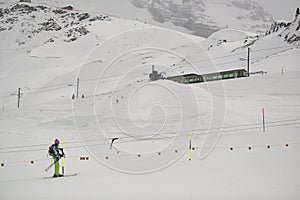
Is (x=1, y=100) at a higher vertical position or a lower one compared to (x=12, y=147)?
higher

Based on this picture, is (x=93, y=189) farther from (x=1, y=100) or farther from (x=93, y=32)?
(x=93, y=32)

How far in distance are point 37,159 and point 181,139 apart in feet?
7.65

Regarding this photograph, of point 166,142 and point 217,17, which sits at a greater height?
point 217,17

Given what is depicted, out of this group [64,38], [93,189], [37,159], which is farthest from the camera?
[64,38]

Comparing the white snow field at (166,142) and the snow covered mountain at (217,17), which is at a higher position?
the snow covered mountain at (217,17)

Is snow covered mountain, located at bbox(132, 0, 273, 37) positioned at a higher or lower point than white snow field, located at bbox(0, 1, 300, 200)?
higher

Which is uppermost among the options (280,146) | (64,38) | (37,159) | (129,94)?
(64,38)

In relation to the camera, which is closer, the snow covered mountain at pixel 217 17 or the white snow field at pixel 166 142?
the white snow field at pixel 166 142

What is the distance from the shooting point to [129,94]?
30.9ft

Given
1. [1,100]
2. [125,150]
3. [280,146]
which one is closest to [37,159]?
[125,150]

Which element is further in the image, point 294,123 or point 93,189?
point 294,123

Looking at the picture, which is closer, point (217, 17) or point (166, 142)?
point (166, 142)

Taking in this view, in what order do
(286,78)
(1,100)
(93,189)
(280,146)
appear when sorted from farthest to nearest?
(1,100) → (286,78) → (280,146) → (93,189)

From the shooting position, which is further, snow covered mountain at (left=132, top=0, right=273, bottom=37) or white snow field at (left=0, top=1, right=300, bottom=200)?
snow covered mountain at (left=132, top=0, right=273, bottom=37)
